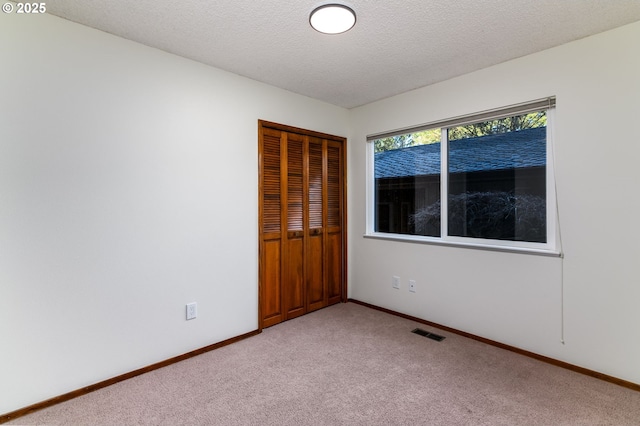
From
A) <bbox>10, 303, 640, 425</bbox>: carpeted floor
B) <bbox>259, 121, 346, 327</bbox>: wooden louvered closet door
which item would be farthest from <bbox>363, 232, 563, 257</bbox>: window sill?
<bbox>10, 303, 640, 425</bbox>: carpeted floor

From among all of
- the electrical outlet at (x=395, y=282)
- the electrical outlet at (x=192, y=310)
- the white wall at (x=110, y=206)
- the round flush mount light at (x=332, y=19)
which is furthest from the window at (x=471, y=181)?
the electrical outlet at (x=192, y=310)

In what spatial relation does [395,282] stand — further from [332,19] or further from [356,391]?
[332,19]

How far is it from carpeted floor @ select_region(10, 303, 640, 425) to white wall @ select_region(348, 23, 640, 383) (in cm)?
25

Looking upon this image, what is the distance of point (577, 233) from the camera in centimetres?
241

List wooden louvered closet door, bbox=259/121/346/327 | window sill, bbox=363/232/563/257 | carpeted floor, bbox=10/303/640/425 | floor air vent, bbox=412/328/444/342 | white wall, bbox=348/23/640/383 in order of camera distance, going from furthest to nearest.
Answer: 1. wooden louvered closet door, bbox=259/121/346/327
2. floor air vent, bbox=412/328/444/342
3. window sill, bbox=363/232/563/257
4. white wall, bbox=348/23/640/383
5. carpeted floor, bbox=10/303/640/425

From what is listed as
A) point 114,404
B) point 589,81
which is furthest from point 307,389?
point 589,81

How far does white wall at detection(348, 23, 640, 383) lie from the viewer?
220 cm

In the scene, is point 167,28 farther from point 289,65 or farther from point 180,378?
point 180,378

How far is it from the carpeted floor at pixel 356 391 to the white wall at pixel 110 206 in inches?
11.6

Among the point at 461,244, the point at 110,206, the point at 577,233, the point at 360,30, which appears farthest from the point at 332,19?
the point at 577,233

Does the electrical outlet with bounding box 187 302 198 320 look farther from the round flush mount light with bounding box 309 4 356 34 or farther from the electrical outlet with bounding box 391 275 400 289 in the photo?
the round flush mount light with bounding box 309 4 356 34

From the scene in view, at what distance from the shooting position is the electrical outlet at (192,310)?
2.66m

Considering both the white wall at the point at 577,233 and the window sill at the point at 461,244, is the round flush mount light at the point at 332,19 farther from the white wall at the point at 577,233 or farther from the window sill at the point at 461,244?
the window sill at the point at 461,244

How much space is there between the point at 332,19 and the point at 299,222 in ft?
6.80
